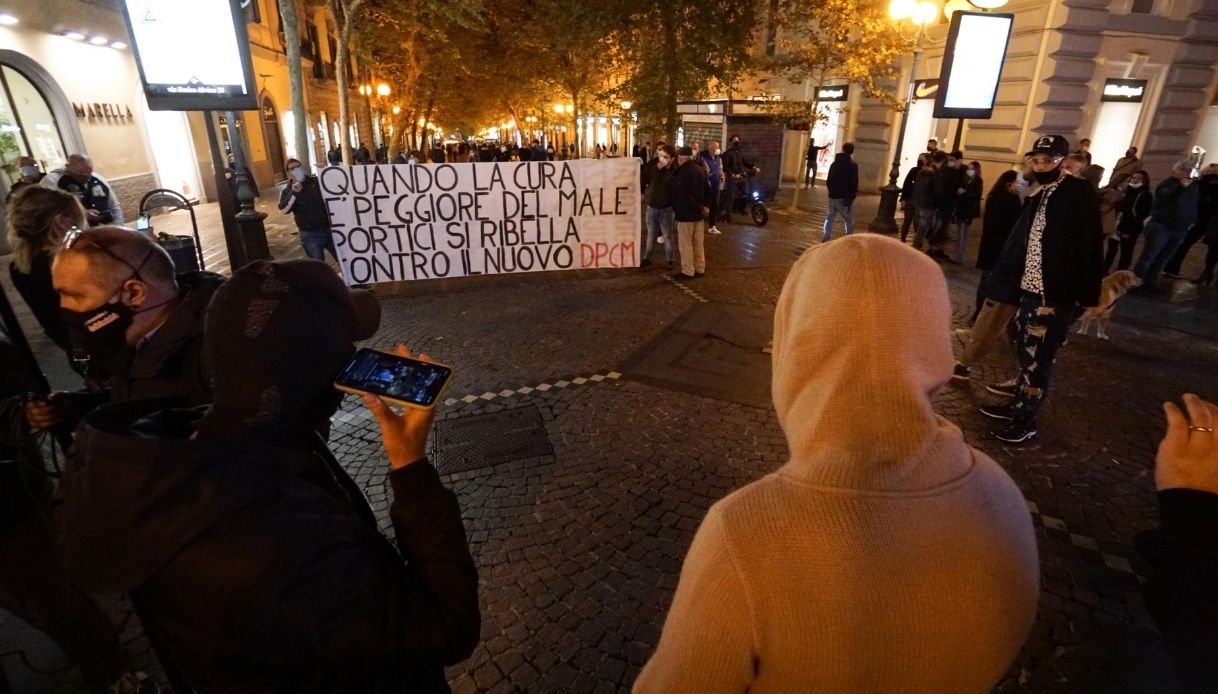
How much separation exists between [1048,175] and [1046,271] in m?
0.92

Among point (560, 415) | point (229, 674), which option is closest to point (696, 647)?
point (229, 674)

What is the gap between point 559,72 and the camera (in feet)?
78.3

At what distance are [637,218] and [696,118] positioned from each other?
29.0ft

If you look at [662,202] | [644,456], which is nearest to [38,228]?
[644,456]

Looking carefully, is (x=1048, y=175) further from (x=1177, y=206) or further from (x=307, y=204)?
(x=307, y=204)

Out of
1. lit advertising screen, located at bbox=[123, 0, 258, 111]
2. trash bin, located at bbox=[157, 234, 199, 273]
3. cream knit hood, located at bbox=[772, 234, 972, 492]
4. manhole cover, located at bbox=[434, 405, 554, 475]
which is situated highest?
lit advertising screen, located at bbox=[123, 0, 258, 111]

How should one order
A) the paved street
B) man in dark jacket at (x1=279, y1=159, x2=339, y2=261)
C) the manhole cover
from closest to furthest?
the paved street
the manhole cover
man in dark jacket at (x1=279, y1=159, x2=339, y2=261)

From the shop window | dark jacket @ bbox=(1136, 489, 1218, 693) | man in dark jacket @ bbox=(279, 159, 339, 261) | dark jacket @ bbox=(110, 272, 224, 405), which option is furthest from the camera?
the shop window

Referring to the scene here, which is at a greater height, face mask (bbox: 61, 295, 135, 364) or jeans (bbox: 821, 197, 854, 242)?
face mask (bbox: 61, 295, 135, 364)

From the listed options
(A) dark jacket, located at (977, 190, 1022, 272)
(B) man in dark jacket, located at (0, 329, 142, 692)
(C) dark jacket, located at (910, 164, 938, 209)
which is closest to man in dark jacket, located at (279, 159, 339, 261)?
(B) man in dark jacket, located at (0, 329, 142, 692)

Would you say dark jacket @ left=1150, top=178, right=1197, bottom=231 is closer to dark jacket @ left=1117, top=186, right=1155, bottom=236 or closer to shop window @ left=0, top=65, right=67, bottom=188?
dark jacket @ left=1117, top=186, right=1155, bottom=236

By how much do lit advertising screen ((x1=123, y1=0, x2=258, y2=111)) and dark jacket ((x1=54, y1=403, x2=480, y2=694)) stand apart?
20.2 ft

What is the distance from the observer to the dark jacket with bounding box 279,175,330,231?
7535 millimetres

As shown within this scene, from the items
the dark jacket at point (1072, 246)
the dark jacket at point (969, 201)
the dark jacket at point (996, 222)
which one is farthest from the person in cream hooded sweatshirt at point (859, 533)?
the dark jacket at point (969, 201)
